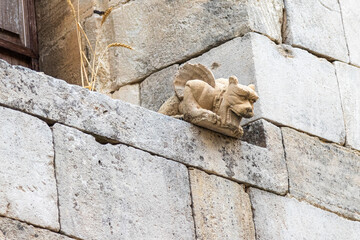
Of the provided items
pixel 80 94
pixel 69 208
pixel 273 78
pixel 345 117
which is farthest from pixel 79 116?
pixel 345 117

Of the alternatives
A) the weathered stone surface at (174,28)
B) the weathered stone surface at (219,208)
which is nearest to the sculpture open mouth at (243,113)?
the weathered stone surface at (219,208)

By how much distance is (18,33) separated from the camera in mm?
7348

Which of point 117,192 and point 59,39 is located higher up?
point 117,192

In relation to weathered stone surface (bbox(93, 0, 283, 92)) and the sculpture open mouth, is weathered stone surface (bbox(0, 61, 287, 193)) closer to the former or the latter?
the sculpture open mouth

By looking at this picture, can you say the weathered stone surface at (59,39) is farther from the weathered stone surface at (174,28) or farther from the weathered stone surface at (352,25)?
the weathered stone surface at (352,25)

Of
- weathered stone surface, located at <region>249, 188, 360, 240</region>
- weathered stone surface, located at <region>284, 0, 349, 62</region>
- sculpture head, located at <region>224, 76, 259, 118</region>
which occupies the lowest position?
weathered stone surface, located at <region>249, 188, 360, 240</region>

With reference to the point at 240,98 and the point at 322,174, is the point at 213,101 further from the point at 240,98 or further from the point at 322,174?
the point at 322,174

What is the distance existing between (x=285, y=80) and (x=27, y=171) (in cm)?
216

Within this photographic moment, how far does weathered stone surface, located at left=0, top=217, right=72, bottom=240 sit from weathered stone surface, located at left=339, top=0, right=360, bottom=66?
3.00 metres

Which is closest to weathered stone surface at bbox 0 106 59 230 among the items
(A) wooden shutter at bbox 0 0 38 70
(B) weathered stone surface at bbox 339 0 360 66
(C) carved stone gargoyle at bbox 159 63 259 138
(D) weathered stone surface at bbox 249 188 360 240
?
(C) carved stone gargoyle at bbox 159 63 259 138

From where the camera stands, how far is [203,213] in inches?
233

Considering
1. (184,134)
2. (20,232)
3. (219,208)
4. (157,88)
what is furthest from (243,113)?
(20,232)

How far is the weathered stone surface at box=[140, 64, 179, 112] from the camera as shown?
7.05 meters

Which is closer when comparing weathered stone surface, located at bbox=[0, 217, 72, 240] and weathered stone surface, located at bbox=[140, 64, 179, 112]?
weathered stone surface, located at bbox=[0, 217, 72, 240]
